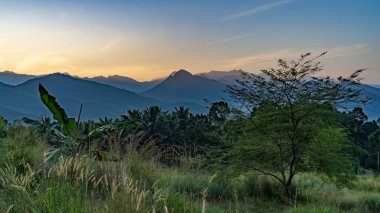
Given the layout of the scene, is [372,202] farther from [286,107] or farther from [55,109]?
[55,109]

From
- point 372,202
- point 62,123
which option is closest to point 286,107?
point 372,202

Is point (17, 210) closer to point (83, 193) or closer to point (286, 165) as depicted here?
point (83, 193)

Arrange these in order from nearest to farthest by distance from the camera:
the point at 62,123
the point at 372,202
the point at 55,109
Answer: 1. the point at 55,109
2. the point at 62,123
3. the point at 372,202

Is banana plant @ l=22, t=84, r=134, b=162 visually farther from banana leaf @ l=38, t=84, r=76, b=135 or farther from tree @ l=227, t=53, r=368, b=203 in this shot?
tree @ l=227, t=53, r=368, b=203

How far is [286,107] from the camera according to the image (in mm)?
9812

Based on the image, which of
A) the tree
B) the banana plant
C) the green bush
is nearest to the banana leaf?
the banana plant

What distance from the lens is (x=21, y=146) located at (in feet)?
33.4

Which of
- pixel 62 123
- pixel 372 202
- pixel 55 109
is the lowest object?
pixel 372 202

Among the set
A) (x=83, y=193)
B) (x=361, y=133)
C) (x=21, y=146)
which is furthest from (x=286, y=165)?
(x=361, y=133)

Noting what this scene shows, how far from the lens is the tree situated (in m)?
9.39

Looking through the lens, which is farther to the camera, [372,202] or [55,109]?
[372,202]

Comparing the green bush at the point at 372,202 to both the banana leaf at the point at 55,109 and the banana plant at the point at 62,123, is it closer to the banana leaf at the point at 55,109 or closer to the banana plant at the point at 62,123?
the banana plant at the point at 62,123

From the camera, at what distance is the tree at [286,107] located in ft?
30.8

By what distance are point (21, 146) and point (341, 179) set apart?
764cm
